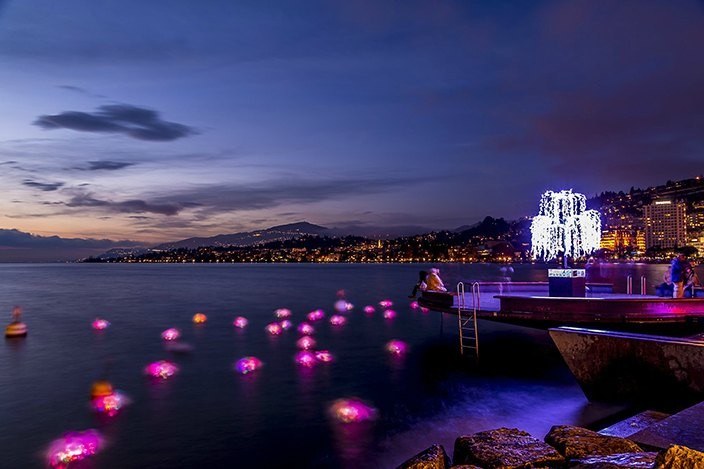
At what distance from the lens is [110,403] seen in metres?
17.6

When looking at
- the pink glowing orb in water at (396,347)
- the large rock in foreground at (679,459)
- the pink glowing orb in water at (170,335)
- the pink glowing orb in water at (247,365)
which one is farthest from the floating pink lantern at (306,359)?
the large rock in foreground at (679,459)

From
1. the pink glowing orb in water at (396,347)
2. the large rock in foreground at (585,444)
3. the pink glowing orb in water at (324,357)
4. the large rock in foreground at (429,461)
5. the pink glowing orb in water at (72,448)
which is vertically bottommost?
the pink glowing orb in water at (396,347)

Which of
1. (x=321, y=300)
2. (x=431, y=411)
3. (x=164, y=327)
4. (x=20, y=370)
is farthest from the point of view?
(x=321, y=300)

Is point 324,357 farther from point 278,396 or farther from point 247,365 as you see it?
point 278,396

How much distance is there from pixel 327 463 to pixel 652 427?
700cm

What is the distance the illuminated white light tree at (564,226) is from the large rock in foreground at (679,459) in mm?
23240

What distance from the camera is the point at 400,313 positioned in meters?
46.2

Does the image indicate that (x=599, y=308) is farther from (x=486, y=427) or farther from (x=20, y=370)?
(x=20, y=370)

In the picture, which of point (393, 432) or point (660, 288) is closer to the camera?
point (393, 432)

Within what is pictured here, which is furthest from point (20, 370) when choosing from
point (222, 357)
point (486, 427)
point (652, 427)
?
point (652, 427)

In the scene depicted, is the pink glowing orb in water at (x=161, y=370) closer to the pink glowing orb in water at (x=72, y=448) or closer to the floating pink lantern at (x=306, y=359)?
the floating pink lantern at (x=306, y=359)

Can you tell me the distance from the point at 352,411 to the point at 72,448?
7712 millimetres

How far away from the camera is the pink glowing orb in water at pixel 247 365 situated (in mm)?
22781

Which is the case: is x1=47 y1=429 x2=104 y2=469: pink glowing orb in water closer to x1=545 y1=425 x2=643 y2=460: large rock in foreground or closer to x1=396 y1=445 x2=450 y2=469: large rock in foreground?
x1=396 y1=445 x2=450 y2=469: large rock in foreground
